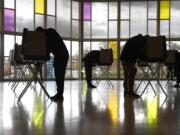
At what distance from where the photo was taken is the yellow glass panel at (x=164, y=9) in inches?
901

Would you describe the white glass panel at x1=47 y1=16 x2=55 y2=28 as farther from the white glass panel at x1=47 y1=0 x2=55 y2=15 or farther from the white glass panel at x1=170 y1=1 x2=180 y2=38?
the white glass panel at x1=170 y1=1 x2=180 y2=38

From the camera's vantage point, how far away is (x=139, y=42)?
7473 mm

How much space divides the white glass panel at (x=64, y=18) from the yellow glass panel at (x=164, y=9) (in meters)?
5.43

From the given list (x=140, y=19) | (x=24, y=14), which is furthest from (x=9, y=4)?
(x=140, y=19)

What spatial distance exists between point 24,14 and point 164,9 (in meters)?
8.29

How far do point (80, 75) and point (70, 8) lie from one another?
3963mm

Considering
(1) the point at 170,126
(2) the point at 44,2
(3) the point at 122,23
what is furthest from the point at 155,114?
(3) the point at 122,23

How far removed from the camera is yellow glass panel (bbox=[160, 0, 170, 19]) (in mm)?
22875

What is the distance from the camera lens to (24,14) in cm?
2017

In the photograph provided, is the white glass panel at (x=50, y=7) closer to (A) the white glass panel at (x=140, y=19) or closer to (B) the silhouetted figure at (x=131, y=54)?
(A) the white glass panel at (x=140, y=19)

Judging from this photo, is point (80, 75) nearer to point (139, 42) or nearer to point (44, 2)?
point (44, 2)

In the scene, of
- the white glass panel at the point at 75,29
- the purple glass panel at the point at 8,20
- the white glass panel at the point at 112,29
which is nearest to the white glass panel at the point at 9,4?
the purple glass panel at the point at 8,20

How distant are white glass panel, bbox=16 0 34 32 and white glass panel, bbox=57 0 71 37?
1968 millimetres

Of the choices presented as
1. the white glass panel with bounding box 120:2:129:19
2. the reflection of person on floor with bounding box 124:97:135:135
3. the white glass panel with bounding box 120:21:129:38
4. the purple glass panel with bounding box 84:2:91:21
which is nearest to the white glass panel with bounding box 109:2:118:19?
the white glass panel with bounding box 120:2:129:19
